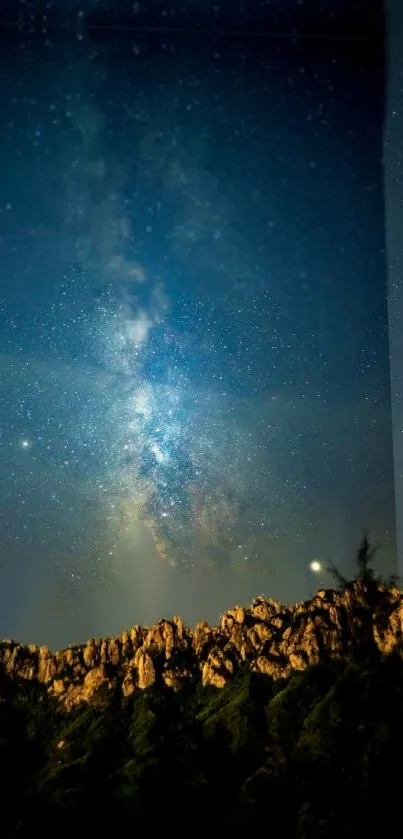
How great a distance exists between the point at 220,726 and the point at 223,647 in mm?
6236

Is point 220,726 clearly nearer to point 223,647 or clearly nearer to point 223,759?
point 223,759

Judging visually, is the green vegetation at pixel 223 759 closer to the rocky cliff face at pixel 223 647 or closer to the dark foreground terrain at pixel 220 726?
the dark foreground terrain at pixel 220 726

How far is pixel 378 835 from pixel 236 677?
13.5 meters

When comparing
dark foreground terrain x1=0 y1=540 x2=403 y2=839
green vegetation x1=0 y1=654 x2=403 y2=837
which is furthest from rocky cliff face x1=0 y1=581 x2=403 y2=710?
green vegetation x1=0 y1=654 x2=403 y2=837

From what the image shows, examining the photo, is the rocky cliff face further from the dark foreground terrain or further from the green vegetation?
the green vegetation

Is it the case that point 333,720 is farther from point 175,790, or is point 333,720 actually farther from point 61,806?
point 61,806

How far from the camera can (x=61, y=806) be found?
19.3 meters

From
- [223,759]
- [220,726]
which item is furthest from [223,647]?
[223,759]

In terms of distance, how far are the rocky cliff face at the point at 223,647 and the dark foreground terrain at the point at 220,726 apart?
0.07 meters

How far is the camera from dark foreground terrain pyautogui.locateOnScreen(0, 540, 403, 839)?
56.6 feet

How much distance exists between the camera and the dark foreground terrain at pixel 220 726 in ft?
56.6

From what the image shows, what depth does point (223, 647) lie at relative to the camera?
2978 centimetres

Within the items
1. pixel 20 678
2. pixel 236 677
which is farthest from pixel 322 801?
pixel 20 678

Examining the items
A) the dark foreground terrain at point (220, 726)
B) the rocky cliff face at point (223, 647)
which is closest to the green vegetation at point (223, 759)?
the dark foreground terrain at point (220, 726)
